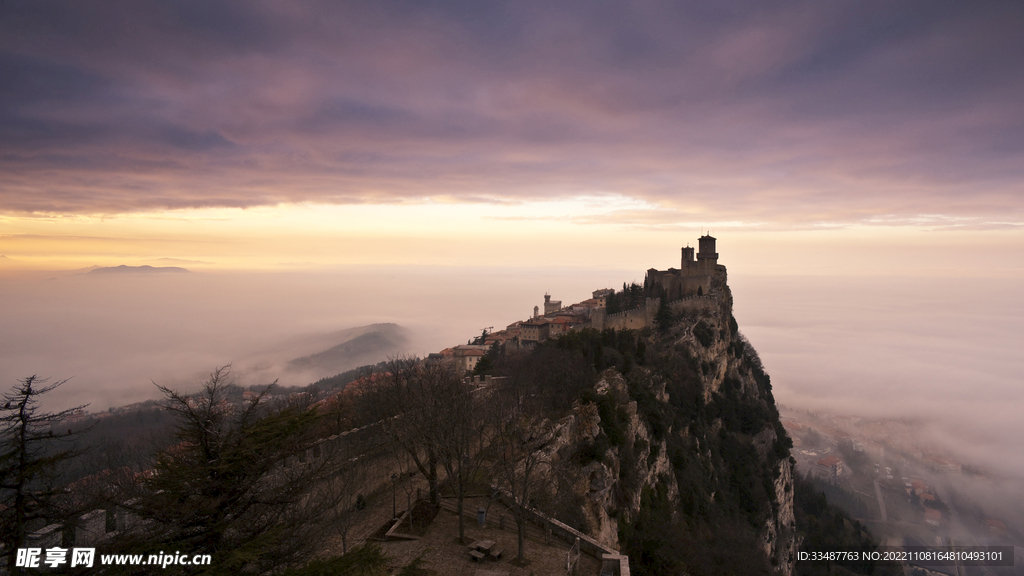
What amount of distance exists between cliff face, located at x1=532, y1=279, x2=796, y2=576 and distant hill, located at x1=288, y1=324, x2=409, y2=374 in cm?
8641

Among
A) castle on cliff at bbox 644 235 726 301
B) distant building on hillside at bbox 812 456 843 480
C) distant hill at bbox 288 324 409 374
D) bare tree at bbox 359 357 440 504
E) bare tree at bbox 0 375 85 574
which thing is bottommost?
distant building on hillside at bbox 812 456 843 480

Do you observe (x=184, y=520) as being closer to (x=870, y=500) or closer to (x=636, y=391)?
(x=636, y=391)

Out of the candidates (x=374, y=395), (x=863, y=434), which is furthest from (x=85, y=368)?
(x=863, y=434)

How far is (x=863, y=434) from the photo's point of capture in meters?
161

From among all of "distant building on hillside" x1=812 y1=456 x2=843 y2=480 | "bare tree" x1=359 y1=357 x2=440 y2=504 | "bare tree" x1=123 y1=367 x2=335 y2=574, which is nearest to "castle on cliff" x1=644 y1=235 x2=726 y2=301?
"bare tree" x1=359 y1=357 x2=440 y2=504

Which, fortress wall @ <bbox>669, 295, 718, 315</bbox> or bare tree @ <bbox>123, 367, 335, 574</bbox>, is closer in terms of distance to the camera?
bare tree @ <bbox>123, 367, 335, 574</bbox>

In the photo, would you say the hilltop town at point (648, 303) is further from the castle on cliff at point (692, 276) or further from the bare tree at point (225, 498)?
the bare tree at point (225, 498)

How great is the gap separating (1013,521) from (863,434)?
2065 inches

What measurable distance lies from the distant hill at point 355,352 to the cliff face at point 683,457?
86412mm

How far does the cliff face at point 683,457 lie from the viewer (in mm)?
21453

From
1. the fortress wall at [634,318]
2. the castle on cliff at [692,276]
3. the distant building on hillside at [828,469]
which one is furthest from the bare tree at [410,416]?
the distant building on hillside at [828,469]

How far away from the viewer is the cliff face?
2145cm

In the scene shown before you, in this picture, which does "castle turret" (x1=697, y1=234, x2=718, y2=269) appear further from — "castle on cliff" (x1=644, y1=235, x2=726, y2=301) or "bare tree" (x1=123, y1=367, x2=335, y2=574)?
"bare tree" (x1=123, y1=367, x2=335, y2=574)

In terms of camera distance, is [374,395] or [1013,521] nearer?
[374,395]
